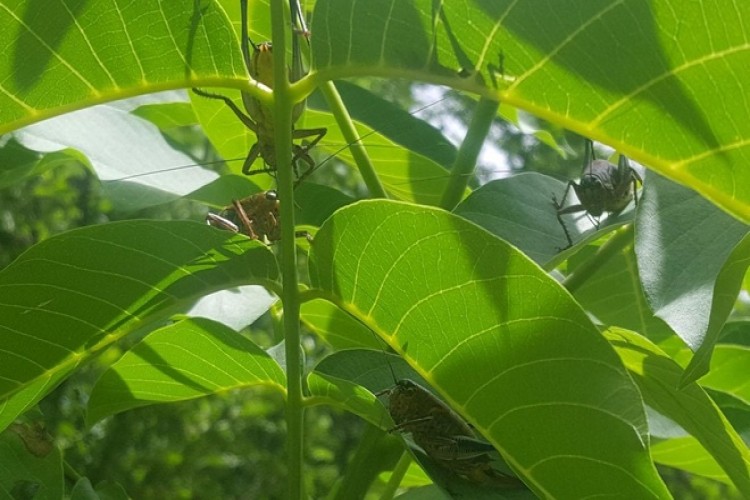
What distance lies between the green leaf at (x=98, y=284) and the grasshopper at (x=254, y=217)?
1.34 ft

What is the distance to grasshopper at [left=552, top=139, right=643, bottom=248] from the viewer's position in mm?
1592

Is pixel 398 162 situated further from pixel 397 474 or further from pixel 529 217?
pixel 397 474

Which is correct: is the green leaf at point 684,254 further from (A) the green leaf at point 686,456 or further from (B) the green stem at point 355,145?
(A) the green leaf at point 686,456

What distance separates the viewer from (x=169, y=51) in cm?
98

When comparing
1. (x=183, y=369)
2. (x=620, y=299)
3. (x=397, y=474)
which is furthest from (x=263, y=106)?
(x=620, y=299)

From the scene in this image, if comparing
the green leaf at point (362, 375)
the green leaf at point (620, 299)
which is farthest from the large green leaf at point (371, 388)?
the green leaf at point (620, 299)

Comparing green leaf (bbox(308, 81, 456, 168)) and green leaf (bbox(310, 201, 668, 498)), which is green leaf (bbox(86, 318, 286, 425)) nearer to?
green leaf (bbox(310, 201, 668, 498))

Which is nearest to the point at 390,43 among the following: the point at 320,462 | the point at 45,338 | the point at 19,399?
the point at 45,338

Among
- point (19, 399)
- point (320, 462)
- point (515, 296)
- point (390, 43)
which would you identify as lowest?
point (320, 462)

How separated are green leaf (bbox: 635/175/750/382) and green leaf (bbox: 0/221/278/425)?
1.46 feet

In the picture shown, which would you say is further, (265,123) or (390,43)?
(265,123)

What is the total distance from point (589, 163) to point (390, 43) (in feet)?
3.11

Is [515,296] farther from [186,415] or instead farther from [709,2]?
[186,415]

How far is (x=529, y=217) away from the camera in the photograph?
146 cm
